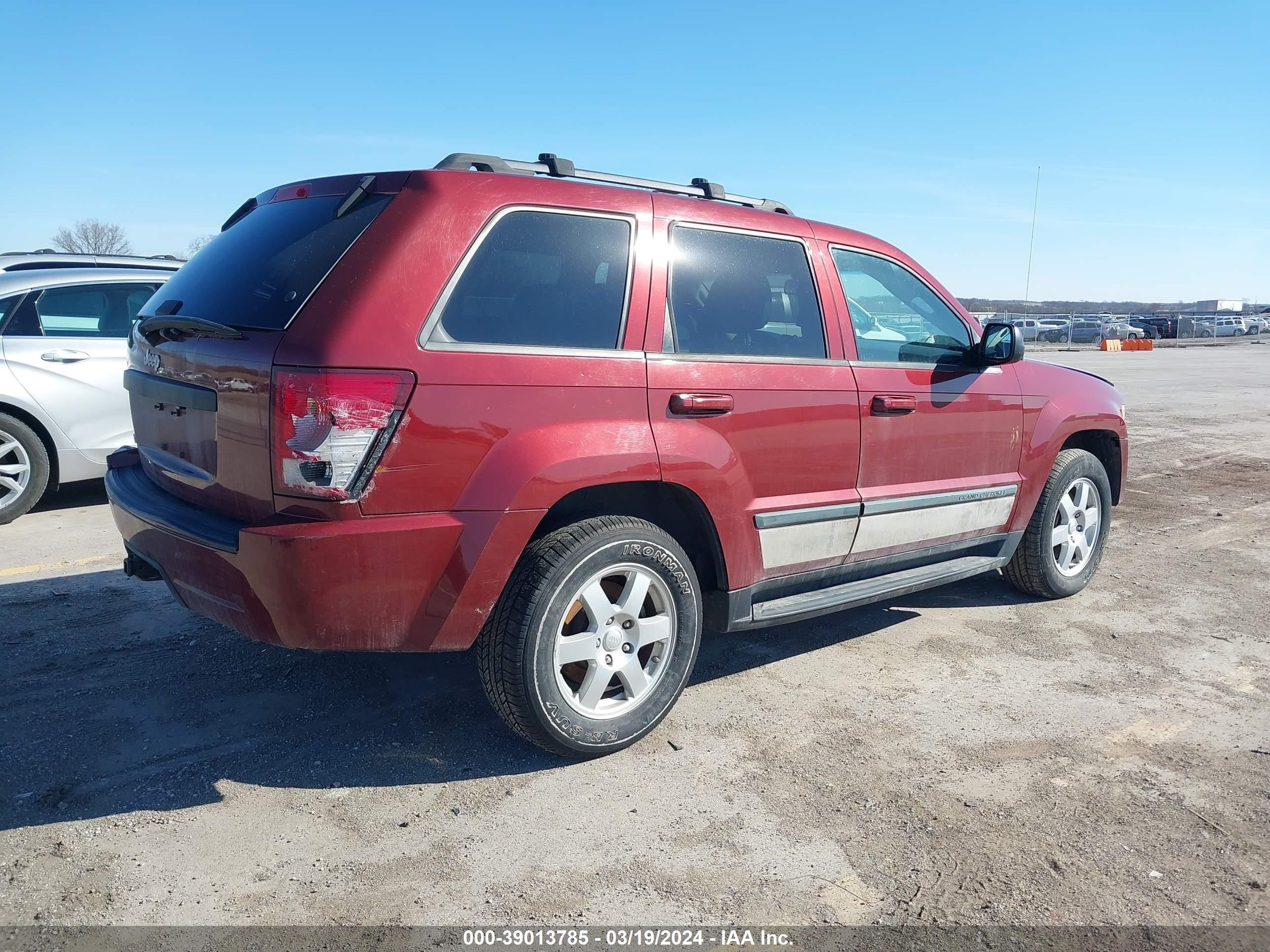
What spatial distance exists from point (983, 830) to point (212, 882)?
7.36 feet

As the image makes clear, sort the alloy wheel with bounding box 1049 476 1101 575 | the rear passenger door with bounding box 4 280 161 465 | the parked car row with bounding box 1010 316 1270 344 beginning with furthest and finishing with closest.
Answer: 1. the parked car row with bounding box 1010 316 1270 344
2. the rear passenger door with bounding box 4 280 161 465
3. the alloy wheel with bounding box 1049 476 1101 575

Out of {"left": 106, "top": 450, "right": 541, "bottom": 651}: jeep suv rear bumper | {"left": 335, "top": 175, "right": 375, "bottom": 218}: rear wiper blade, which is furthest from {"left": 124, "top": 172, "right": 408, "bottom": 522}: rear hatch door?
{"left": 106, "top": 450, "right": 541, "bottom": 651}: jeep suv rear bumper

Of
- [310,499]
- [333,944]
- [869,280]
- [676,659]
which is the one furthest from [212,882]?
[869,280]

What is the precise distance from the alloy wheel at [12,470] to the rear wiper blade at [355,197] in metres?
4.57

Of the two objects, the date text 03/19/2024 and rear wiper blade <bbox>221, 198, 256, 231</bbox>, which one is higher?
rear wiper blade <bbox>221, 198, 256, 231</bbox>

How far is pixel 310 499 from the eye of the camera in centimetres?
287

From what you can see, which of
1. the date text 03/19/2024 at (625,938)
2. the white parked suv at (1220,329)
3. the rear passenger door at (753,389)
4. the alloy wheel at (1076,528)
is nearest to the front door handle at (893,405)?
the rear passenger door at (753,389)

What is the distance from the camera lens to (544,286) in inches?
131

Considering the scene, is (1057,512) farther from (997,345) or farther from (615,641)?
(615,641)

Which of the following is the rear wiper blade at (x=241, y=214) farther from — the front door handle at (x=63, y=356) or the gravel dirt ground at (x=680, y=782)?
the front door handle at (x=63, y=356)

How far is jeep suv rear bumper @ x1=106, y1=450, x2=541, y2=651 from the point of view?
2.88 m

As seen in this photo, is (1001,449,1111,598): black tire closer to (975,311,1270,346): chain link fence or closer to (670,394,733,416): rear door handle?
(670,394,733,416): rear door handle

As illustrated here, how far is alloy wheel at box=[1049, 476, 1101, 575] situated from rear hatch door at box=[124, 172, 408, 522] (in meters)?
3.93

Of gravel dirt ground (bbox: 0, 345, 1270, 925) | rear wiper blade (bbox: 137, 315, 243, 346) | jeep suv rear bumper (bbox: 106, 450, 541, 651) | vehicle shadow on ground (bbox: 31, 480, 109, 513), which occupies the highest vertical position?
rear wiper blade (bbox: 137, 315, 243, 346)
